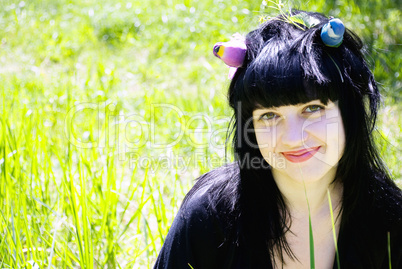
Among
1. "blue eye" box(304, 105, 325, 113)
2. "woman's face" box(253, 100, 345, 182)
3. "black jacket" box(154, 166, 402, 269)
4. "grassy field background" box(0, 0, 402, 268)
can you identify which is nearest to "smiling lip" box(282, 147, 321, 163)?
"woman's face" box(253, 100, 345, 182)

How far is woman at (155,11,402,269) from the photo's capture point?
1.43m

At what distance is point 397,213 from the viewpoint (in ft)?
5.37

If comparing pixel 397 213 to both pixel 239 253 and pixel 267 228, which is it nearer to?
pixel 267 228

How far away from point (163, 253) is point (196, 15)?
296 cm

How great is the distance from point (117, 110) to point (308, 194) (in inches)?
75.2

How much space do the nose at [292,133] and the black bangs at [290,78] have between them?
0.05 meters

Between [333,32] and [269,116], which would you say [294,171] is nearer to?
[269,116]

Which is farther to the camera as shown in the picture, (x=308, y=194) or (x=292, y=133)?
(x=308, y=194)

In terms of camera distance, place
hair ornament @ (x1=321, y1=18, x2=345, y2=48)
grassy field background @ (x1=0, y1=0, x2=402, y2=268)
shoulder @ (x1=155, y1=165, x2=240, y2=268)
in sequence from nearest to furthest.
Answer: hair ornament @ (x1=321, y1=18, x2=345, y2=48)
shoulder @ (x1=155, y1=165, x2=240, y2=268)
grassy field background @ (x1=0, y1=0, x2=402, y2=268)

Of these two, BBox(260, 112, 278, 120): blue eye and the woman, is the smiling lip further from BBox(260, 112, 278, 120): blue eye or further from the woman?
BBox(260, 112, 278, 120): blue eye

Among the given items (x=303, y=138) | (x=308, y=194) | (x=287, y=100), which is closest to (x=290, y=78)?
(x=287, y=100)

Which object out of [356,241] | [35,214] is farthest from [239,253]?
[35,214]

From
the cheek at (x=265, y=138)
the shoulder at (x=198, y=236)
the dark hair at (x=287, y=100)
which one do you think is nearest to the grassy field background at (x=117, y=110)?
the shoulder at (x=198, y=236)

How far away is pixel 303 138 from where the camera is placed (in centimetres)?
142
